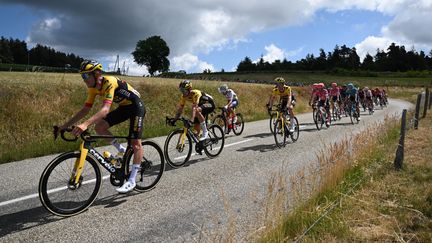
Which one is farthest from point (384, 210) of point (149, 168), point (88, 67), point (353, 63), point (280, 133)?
point (353, 63)

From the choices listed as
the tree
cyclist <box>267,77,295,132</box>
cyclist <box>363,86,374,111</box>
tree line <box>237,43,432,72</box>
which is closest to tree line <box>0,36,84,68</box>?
the tree

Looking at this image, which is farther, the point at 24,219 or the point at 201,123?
the point at 201,123

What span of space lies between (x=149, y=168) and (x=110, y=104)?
65.4 inches

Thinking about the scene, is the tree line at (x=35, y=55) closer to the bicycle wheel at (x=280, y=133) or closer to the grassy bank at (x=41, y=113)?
the grassy bank at (x=41, y=113)

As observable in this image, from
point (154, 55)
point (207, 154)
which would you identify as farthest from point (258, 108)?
point (154, 55)

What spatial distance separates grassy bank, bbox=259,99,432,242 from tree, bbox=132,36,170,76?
3896 inches

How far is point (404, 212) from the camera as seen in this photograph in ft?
16.1

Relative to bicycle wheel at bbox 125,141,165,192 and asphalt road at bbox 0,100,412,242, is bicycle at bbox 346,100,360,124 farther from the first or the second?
bicycle wheel at bbox 125,141,165,192

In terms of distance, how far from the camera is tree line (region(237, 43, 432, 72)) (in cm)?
14162

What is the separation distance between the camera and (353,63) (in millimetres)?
160625

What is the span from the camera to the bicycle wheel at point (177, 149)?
26.9 ft

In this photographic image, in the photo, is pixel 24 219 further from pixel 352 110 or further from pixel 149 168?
pixel 352 110

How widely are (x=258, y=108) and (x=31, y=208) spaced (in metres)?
22.8

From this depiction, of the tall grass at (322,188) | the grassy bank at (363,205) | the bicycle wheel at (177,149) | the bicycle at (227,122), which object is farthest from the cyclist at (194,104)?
the bicycle at (227,122)
